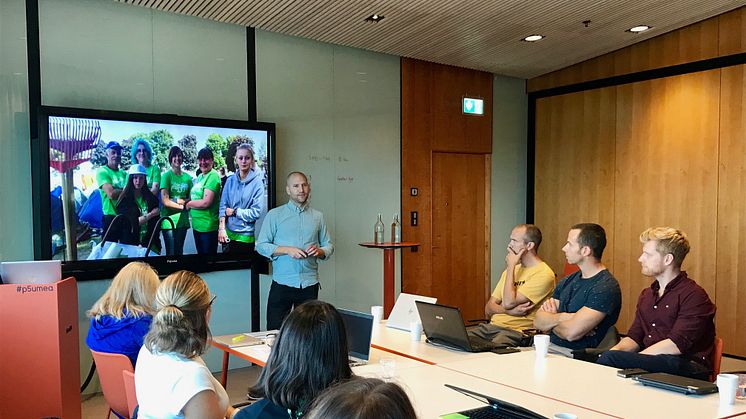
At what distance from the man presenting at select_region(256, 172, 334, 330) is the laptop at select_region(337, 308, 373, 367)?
82.1 inches

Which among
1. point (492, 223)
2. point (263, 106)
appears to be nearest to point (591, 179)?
point (492, 223)

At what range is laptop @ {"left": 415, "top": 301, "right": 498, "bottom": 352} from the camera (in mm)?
3465

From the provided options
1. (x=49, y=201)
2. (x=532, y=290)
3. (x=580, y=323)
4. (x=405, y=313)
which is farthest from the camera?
(x=49, y=201)

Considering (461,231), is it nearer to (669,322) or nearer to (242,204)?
(242,204)

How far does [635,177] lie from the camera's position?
7.18m

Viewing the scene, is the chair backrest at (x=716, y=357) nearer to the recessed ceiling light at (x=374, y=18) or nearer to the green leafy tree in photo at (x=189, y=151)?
the recessed ceiling light at (x=374, y=18)

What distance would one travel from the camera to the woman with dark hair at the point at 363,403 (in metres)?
1.00

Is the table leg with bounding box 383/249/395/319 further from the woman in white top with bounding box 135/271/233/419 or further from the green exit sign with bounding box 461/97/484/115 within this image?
the woman in white top with bounding box 135/271/233/419

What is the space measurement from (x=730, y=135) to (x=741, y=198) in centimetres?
61

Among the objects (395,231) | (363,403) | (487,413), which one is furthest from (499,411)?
(395,231)

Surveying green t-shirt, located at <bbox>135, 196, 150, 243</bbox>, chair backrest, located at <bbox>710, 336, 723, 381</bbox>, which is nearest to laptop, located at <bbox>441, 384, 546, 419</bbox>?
chair backrest, located at <bbox>710, 336, 723, 381</bbox>

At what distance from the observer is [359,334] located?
3357mm

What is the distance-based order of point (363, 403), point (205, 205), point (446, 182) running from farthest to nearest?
point (446, 182), point (205, 205), point (363, 403)

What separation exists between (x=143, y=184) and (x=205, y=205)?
0.54 metres
